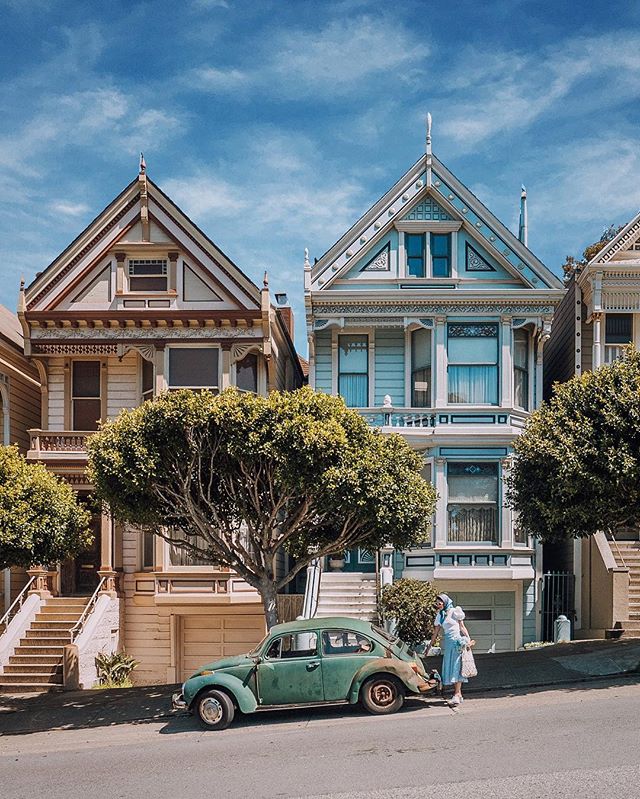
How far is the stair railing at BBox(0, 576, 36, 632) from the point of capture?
21111 millimetres

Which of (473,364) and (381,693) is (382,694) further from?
(473,364)

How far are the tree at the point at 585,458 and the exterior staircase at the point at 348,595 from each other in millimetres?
5454

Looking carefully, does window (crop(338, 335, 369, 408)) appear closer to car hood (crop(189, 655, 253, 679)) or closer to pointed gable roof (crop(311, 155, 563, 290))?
pointed gable roof (crop(311, 155, 563, 290))

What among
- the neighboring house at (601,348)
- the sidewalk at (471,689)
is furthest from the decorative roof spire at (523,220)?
the sidewalk at (471,689)

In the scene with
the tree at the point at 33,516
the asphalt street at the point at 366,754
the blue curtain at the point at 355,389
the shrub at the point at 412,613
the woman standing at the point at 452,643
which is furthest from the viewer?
the blue curtain at the point at 355,389

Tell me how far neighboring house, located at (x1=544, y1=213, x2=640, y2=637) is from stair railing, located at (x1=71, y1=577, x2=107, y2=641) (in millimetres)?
11407

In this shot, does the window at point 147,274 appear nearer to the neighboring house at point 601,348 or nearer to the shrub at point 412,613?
the shrub at point 412,613

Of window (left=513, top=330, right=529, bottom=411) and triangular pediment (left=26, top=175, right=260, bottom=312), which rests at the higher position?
triangular pediment (left=26, top=175, right=260, bottom=312)

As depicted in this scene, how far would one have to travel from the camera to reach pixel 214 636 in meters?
22.4

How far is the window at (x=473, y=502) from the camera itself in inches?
861

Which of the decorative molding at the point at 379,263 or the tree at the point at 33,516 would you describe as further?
the decorative molding at the point at 379,263

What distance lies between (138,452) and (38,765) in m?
5.55

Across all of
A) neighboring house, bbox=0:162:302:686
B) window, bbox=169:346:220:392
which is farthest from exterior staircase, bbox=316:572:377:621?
window, bbox=169:346:220:392

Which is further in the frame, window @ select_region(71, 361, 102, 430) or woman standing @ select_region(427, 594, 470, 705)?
window @ select_region(71, 361, 102, 430)
